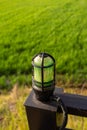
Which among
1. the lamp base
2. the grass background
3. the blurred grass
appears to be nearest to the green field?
the grass background

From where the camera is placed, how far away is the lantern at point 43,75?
177 cm

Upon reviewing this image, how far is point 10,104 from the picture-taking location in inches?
111

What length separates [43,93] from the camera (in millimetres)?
1815

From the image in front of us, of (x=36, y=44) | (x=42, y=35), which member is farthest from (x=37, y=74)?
(x=42, y=35)

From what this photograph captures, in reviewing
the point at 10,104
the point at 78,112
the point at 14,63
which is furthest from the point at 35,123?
the point at 14,63

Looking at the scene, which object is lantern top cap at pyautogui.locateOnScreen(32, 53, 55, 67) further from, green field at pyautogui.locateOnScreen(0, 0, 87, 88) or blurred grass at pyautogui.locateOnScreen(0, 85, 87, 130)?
green field at pyautogui.locateOnScreen(0, 0, 87, 88)

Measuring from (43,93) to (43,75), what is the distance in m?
0.11

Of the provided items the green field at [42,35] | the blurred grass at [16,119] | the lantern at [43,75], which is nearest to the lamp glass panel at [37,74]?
the lantern at [43,75]

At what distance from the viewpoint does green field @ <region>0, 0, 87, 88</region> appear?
15.2 ft

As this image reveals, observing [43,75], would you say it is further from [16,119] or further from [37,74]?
[16,119]

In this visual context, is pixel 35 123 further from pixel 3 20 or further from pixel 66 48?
pixel 3 20

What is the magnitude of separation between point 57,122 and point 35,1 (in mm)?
5943

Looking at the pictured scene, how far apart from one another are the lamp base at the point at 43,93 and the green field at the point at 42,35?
2.43 meters

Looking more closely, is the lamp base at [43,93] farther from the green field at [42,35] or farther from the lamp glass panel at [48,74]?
the green field at [42,35]
